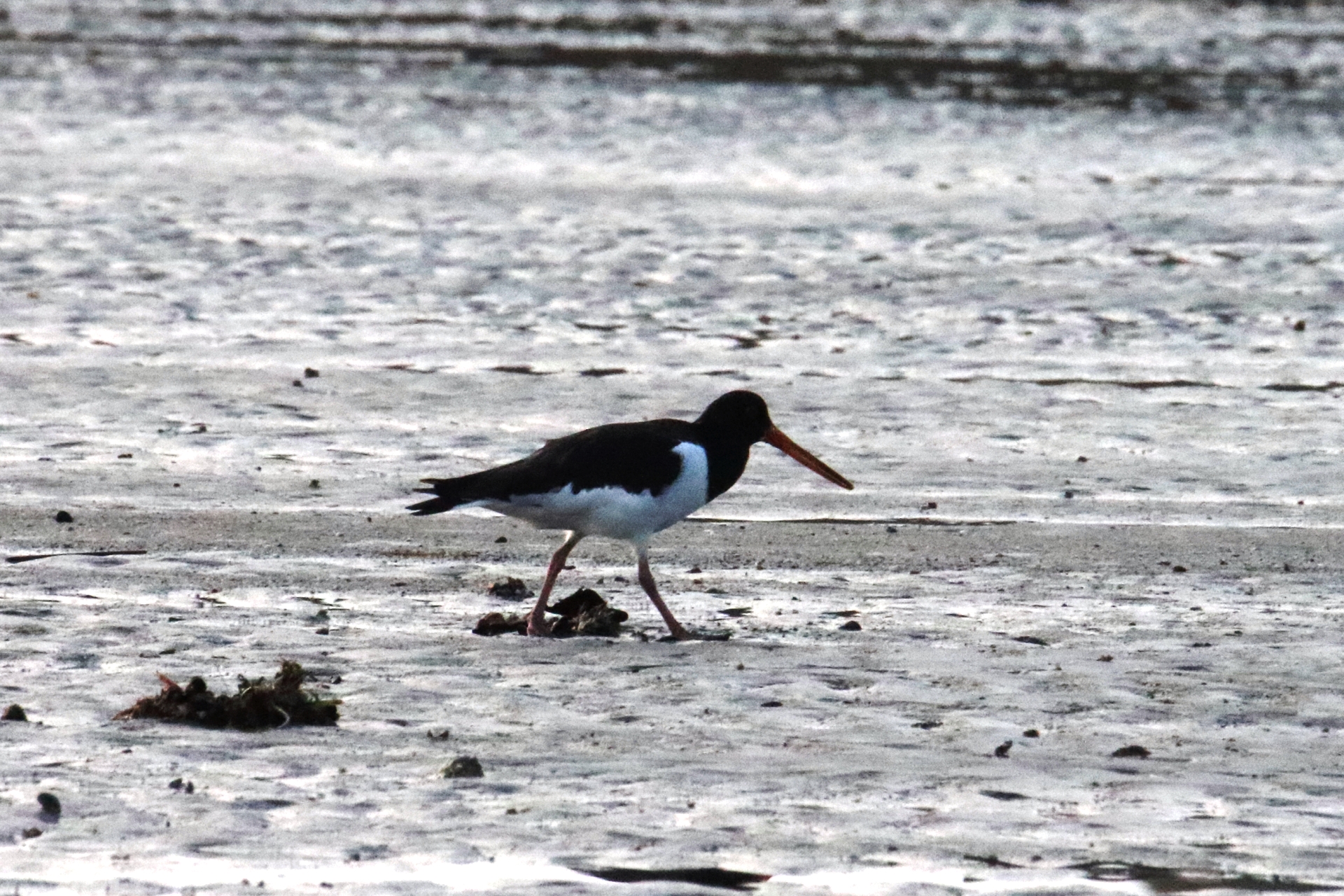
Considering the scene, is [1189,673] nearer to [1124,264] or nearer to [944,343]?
[944,343]

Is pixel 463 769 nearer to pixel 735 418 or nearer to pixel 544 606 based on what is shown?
pixel 544 606

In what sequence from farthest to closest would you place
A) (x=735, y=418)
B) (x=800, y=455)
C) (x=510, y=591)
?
(x=800, y=455), (x=735, y=418), (x=510, y=591)

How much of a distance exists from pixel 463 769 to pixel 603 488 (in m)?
1.94

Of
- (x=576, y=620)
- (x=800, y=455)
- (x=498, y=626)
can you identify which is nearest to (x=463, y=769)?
(x=498, y=626)

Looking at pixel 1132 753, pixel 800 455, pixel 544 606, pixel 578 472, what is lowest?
pixel 1132 753

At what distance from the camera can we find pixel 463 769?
21.2 feet

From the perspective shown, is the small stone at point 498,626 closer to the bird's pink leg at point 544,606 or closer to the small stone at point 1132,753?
the bird's pink leg at point 544,606

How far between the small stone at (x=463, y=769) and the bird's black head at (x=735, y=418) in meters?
2.62

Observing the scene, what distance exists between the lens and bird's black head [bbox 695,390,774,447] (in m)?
8.88

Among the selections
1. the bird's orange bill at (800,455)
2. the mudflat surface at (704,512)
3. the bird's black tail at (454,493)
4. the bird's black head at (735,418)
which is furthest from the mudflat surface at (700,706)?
the bird's black head at (735,418)

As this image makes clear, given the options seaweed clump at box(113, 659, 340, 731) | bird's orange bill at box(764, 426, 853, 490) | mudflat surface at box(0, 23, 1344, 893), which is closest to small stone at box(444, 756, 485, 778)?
mudflat surface at box(0, 23, 1344, 893)

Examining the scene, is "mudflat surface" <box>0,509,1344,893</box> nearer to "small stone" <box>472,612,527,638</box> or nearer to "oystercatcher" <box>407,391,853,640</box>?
"small stone" <box>472,612,527,638</box>

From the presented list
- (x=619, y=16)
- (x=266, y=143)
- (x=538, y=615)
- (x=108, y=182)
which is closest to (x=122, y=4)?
(x=619, y=16)

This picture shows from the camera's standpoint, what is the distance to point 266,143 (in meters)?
22.1
